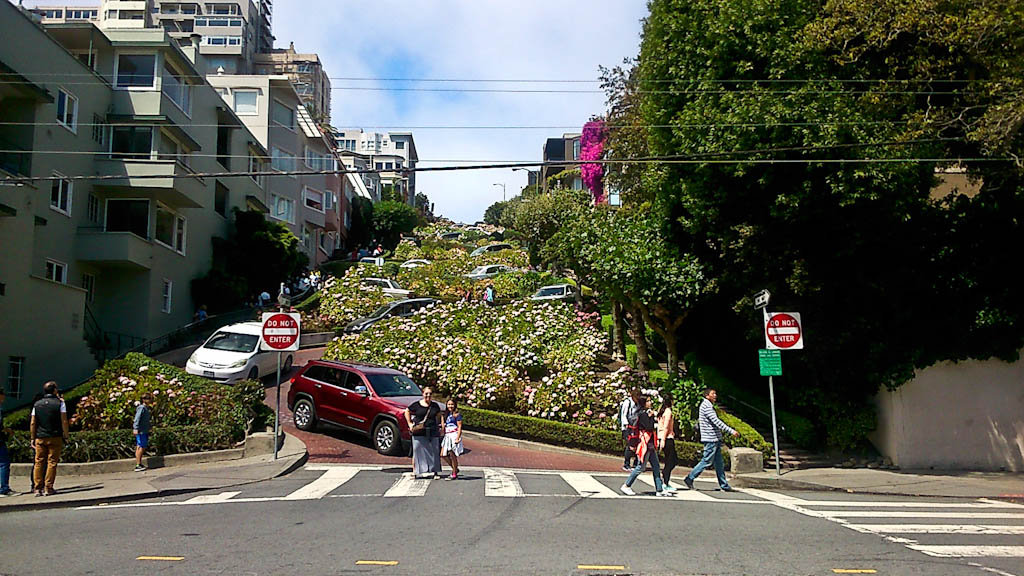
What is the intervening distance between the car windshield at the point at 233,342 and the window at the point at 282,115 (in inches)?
1055

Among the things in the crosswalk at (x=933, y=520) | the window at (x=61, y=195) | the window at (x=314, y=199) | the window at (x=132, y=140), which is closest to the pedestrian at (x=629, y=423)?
the crosswalk at (x=933, y=520)

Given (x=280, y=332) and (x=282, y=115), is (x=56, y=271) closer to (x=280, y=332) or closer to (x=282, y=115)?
(x=280, y=332)

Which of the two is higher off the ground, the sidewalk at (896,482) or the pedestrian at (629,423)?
the pedestrian at (629,423)

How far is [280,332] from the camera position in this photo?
1688 cm

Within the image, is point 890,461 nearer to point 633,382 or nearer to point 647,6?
point 633,382

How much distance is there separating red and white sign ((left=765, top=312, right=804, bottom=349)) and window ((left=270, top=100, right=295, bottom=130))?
39.1 meters

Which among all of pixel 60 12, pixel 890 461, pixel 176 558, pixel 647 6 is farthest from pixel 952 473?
pixel 60 12

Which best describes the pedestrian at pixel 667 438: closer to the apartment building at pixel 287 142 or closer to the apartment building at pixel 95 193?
the apartment building at pixel 95 193

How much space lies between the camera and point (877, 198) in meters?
16.1

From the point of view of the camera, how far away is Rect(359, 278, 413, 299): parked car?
1474 inches

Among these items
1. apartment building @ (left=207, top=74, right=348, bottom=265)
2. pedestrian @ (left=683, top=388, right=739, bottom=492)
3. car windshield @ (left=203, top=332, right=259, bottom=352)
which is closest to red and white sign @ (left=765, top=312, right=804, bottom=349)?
pedestrian @ (left=683, top=388, right=739, bottom=492)

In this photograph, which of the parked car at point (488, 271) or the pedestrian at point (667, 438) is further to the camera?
the parked car at point (488, 271)

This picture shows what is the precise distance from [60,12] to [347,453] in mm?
117511

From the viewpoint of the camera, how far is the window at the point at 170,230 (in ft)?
107
